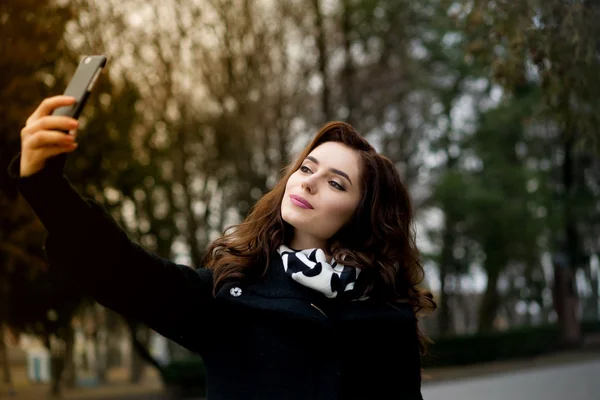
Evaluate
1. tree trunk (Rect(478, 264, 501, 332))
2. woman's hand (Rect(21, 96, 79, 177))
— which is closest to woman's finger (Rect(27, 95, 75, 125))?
woman's hand (Rect(21, 96, 79, 177))

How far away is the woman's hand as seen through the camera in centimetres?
182

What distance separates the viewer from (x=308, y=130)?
19.7 meters

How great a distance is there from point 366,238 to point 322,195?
0.24m

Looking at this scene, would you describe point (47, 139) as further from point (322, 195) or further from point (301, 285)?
point (322, 195)

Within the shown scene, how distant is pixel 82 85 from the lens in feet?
6.43

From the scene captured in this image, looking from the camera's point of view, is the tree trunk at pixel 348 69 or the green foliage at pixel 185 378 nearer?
the green foliage at pixel 185 378

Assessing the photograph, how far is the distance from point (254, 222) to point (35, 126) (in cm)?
117

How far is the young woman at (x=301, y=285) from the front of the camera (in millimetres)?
2328

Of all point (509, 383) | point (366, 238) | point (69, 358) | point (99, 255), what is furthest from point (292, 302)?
point (69, 358)

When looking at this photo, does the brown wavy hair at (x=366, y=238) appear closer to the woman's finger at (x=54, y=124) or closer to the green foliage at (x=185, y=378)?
the woman's finger at (x=54, y=124)

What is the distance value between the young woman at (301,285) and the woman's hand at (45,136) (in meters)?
0.22

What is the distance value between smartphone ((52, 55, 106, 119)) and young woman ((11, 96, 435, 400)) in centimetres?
26

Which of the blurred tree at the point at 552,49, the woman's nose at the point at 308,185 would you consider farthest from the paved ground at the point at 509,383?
the woman's nose at the point at 308,185

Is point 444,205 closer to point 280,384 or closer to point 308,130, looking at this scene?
point 308,130
